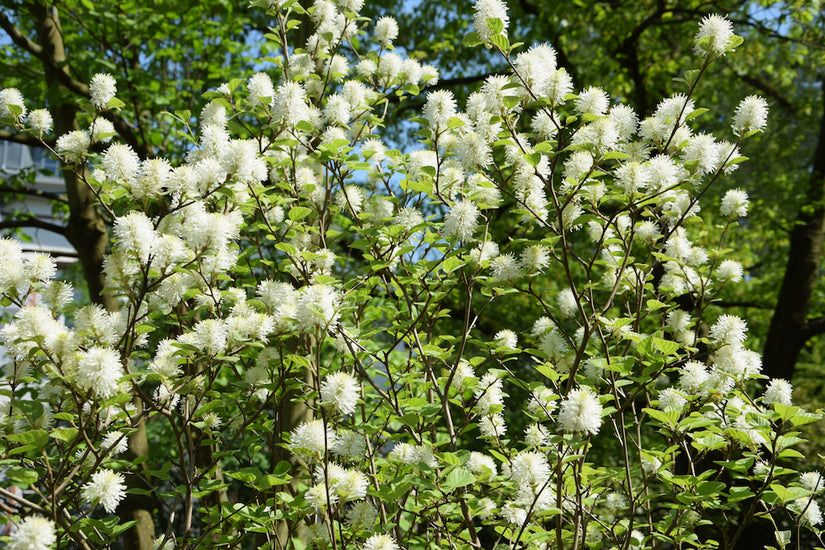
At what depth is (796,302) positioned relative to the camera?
686 cm

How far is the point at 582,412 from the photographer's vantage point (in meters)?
1.85

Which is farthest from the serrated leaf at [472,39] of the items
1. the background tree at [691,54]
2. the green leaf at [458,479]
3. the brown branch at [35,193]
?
the brown branch at [35,193]

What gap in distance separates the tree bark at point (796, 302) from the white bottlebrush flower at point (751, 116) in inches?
208

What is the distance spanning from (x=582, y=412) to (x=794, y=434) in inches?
35.6

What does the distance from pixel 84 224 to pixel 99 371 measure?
11.2 ft

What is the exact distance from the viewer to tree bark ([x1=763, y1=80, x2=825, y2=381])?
6781 mm

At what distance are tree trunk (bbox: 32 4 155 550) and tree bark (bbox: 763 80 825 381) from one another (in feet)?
20.0

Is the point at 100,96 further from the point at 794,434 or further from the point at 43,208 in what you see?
the point at 43,208

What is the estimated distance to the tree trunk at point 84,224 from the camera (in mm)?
4027

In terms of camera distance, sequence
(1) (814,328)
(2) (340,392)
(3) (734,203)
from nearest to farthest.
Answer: (2) (340,392) < (3) (734,203) < (1) (814,328)

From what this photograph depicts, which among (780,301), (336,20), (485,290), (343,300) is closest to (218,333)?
(343,300)

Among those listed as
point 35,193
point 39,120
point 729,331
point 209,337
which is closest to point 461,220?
point 209,337

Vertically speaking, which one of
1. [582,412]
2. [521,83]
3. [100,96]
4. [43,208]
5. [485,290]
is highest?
[43,208]

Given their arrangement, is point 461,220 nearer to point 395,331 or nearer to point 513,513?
point 395,331
